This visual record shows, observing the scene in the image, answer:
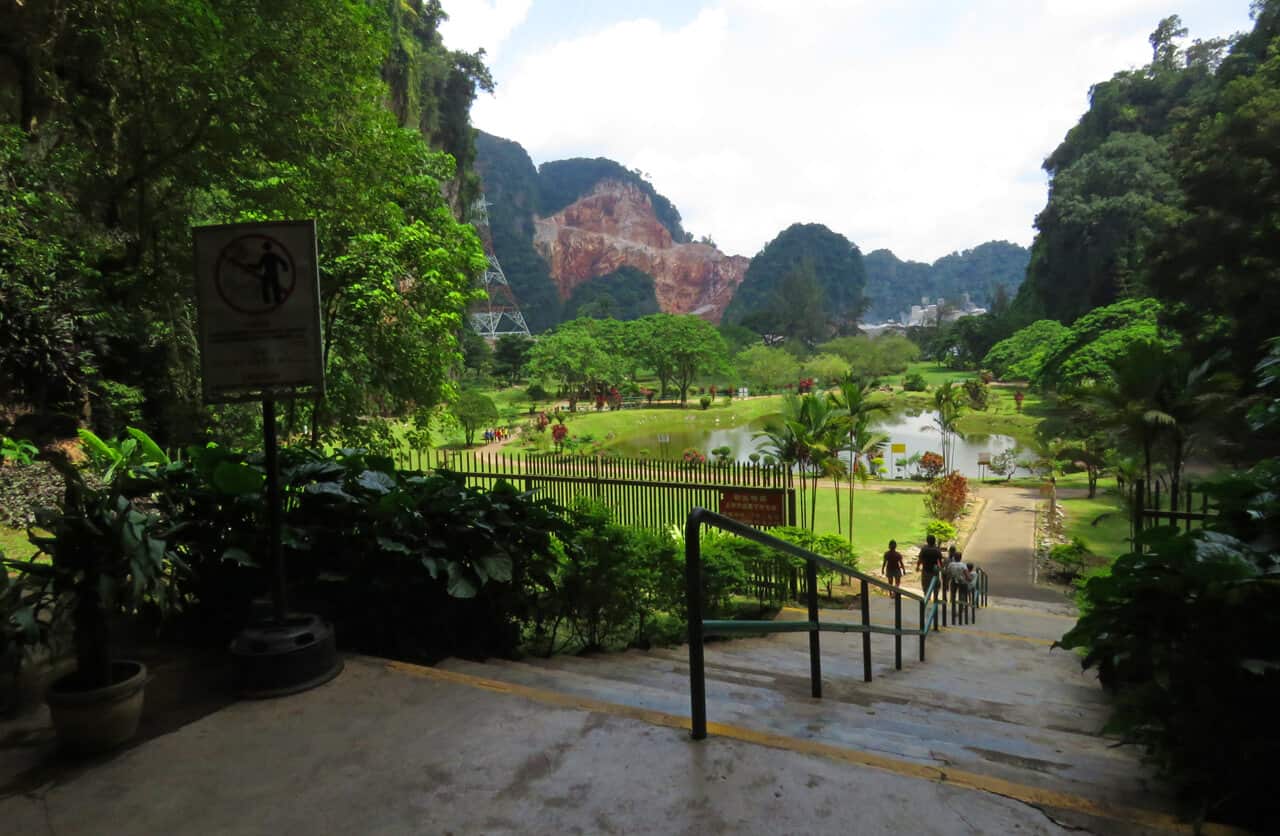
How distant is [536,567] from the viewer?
13.4 ft

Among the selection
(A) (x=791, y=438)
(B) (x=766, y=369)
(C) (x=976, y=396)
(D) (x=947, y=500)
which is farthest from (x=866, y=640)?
(B) (x=766, y=369)

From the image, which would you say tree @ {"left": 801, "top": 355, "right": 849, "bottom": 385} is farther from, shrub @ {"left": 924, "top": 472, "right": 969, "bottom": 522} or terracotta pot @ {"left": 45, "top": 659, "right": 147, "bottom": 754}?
terracotta pot @ {"left": 45, "top": 659, "right": 147, "bottom": 754}

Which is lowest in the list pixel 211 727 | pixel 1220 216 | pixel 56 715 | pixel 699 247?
pixel 211 727

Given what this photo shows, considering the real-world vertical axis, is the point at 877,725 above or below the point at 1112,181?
below

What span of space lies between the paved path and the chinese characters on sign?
269 inches

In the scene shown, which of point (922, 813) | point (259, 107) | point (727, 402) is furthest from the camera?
point (727, 402)

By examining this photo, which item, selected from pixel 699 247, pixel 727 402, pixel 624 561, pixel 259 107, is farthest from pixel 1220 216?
pixel 699 247

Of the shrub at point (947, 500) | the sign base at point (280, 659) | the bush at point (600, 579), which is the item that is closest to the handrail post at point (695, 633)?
the sign base at point (280, 659)

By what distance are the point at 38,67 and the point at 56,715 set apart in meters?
12.1

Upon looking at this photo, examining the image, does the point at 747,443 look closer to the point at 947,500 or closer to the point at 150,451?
the point at 947,500

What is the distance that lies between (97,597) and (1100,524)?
2200 centimetres

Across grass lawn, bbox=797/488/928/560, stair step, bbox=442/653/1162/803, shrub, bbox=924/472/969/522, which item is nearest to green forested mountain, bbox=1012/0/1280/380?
shrub, bbox=924/472/969/522

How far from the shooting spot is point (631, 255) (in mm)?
118750

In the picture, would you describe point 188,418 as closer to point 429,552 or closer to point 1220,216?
point 429,552
